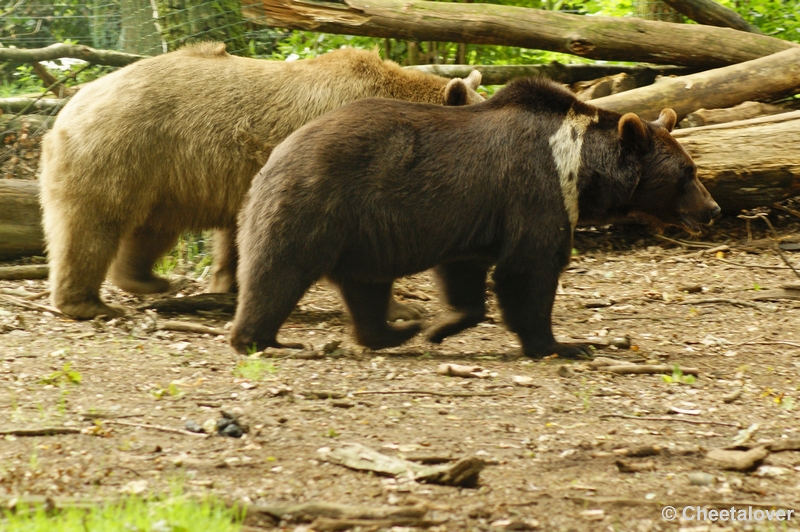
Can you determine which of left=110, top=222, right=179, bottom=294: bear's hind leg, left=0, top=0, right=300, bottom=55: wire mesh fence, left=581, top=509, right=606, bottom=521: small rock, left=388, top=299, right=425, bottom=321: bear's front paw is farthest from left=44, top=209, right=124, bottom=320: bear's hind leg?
left=581, top=509, right=606, bottom=521: small rock

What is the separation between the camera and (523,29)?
9.58 meters

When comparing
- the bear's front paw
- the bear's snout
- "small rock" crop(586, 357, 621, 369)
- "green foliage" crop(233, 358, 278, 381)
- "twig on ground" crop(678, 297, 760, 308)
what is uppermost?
the bear's snout

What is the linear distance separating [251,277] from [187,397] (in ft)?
3.43

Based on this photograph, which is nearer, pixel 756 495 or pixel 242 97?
pixel 756 495

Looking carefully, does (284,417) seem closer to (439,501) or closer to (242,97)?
(439,501)

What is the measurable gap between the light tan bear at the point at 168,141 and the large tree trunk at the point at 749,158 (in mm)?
2637

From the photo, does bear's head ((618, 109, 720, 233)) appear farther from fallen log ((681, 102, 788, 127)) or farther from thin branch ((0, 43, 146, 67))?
thin branch ((0, 43, 146, 67))

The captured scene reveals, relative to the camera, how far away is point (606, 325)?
7.12 meters

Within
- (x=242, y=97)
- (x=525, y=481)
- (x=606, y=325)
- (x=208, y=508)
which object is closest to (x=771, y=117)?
(x=606, y=325)

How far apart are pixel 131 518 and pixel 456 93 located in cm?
501

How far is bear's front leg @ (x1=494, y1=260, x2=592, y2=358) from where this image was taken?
5.76 m

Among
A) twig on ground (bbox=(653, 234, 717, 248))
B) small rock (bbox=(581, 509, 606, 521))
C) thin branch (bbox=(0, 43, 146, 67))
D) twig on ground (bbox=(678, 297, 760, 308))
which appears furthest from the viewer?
twig on ground (bbox=(653, 234, 717, 248))

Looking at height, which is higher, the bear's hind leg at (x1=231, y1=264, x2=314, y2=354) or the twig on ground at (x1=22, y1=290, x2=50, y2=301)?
the bear's hind leg at (x1=231, y1=264, x2=314, y2=354)

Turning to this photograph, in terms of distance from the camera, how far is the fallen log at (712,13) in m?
10.6
